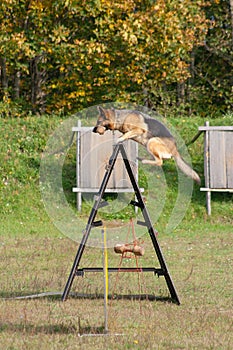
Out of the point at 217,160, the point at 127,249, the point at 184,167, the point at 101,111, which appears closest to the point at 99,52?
the point at 217,160

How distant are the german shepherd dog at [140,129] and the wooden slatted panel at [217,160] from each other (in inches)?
324

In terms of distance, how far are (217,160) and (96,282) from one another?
6.87 meters

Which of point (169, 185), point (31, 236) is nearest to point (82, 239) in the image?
point (31, 236)

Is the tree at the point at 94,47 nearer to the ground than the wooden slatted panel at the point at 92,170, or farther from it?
farther from it

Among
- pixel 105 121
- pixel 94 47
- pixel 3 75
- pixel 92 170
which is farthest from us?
pixel 3 75

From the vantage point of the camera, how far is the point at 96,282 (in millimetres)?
8695

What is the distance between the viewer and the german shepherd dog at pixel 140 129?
6645mm

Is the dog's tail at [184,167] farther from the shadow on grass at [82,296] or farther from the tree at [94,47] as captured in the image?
the tree at [94,47]

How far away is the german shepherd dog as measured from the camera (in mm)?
→ 6645

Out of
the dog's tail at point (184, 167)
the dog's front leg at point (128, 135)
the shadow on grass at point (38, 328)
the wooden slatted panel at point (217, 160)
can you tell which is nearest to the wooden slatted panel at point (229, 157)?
the wooden slatted panel at point (217, 160)

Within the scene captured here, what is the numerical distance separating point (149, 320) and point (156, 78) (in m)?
13.3

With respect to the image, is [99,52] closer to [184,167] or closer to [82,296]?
[82,296]

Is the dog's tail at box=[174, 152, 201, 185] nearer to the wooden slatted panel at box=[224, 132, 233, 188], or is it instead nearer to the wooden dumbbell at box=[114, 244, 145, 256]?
the wooden dumbbell at box=[114, 244, 145, 256]

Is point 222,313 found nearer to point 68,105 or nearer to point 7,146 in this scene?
point 7,146
